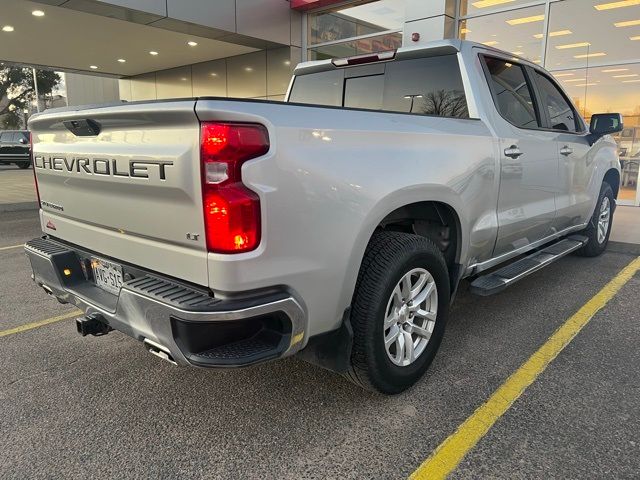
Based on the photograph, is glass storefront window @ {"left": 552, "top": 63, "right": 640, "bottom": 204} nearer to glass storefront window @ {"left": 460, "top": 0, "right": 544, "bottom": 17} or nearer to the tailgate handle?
glass storefront window @ {"left": 460, "top": 0, "right": 544, "bottom": 17}

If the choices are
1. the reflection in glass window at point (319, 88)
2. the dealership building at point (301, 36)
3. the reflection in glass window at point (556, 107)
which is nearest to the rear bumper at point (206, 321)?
the reflection in glass window at point (319, 88)

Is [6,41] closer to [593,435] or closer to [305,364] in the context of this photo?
[305,364]

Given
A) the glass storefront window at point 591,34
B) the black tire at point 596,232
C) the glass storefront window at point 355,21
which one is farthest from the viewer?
the glass storefront window at point 355,21

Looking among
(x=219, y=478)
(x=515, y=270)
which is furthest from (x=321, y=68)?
(x=219, y=478)

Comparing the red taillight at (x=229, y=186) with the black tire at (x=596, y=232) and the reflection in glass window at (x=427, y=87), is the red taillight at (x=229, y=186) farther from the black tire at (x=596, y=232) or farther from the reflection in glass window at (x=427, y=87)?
the black tire at (x=596, y=232)

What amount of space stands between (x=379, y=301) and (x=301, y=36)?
40.9 feet

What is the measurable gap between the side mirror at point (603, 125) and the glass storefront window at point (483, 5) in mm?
6403

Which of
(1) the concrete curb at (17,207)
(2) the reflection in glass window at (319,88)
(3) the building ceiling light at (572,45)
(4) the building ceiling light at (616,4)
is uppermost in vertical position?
(4) the building ceiling light at (616,4)

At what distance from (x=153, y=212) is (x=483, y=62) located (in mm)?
2512

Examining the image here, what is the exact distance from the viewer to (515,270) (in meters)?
3.56

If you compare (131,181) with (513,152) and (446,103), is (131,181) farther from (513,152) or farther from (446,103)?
(513,152)

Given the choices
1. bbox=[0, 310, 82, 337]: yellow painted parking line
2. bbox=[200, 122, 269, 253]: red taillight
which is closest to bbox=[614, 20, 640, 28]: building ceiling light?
bbox=[200, 122, 269, 253]: red taillight

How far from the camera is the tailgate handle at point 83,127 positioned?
234 cm

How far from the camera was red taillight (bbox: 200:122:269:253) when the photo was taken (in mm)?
1830
